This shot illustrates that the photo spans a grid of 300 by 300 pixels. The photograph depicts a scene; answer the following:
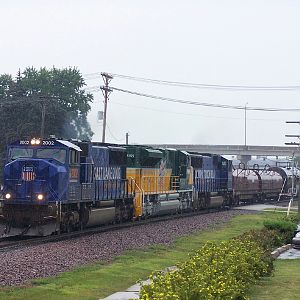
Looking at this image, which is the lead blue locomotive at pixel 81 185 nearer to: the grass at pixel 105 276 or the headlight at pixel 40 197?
the headlight at pixel 40 197

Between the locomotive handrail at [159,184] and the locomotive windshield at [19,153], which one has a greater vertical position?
the locomotive windshield at [19,153]

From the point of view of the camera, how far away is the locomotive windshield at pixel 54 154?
83.1 feet

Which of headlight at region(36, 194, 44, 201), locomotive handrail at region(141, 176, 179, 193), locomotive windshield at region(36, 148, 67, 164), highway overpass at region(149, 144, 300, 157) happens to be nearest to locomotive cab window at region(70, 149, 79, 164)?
locomotive windshield at region(36, 148, 67, 164)

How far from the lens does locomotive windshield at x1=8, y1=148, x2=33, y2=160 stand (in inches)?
1009

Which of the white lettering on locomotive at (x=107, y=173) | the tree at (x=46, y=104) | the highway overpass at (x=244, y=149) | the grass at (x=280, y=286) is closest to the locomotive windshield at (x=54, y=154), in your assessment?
the white lettering on locomotive at (x=107, y=173)

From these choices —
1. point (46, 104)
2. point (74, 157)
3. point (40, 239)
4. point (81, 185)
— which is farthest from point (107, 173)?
point (46, 104)

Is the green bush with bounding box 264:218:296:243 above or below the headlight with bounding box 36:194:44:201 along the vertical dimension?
below

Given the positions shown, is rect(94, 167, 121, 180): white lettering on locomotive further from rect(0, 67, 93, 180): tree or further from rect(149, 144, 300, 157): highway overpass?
rect(149, 144, 300, 157): highway overpass

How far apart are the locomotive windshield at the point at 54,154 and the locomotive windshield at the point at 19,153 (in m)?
0.36

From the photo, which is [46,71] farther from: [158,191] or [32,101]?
[158,191]

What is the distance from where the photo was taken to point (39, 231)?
962 inches

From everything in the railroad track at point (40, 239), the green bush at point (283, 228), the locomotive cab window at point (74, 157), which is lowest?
the railroad track at point (40, 239)

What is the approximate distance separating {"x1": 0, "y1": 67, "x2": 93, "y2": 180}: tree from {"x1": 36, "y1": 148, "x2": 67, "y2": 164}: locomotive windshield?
46.3m

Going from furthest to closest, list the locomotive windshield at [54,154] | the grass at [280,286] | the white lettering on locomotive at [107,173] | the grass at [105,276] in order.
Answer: the white lettering on locomotive at [107,173] < the locomotive windshield at [54,154] < the grass at [280,286] < the grass at [105,276]
